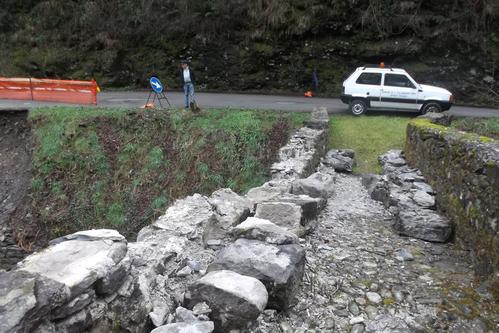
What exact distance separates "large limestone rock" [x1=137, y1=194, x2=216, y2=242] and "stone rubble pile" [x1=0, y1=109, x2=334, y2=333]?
0.01 meters

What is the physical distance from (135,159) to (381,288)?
439 inches

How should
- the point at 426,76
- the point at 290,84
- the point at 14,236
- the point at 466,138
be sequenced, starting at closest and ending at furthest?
the point at 466,138 < the point at 14,236 < the point at 426,76 < the point at 290,84

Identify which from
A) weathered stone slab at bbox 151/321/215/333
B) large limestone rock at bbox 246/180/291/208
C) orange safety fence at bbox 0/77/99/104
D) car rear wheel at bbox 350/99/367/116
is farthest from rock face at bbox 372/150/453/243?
orange safety fence at bbox 0/77/99/104

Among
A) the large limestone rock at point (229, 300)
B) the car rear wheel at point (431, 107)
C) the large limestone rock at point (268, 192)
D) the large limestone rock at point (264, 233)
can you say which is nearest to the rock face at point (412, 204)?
the large limestone rock at point (268, 192)

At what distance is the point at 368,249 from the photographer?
5453 millimetres

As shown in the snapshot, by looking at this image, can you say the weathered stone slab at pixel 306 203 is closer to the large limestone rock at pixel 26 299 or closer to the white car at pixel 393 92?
the large limestone rock at pixel 26 299

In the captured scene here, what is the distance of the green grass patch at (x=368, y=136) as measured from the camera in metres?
11.9

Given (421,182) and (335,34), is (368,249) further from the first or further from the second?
(335,34)

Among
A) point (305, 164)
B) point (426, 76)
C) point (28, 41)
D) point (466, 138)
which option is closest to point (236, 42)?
point (426, 76)

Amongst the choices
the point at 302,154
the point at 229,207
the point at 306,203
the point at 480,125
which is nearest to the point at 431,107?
the point at 480,125

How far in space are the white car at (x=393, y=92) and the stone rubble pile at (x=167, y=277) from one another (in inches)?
480

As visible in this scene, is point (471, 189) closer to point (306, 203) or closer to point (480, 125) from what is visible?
point (306, 203)

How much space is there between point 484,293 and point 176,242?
3186mm

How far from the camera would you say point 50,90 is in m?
18.5
